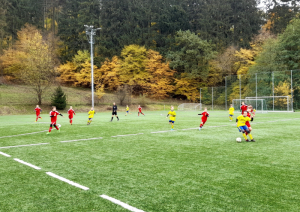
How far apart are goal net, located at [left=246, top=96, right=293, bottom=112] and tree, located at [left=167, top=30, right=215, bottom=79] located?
2228cm

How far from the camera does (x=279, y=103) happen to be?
115ft

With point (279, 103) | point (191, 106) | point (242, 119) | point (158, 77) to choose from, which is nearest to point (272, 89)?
point (279, 103)

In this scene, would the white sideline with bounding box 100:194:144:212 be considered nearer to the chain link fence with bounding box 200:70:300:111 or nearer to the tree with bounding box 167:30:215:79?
the chain link fence with bounding box 200:70:300:111

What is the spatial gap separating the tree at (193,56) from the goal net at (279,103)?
22.3 m

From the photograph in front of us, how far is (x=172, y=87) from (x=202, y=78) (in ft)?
23.0

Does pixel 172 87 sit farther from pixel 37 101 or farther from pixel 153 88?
pixel 37 101

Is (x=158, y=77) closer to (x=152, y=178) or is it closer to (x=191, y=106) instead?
(x=191, y=106)

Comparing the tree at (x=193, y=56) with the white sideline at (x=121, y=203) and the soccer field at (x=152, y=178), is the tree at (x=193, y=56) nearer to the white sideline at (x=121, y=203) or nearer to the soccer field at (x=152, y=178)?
the soccer field at (x=152, y=178)

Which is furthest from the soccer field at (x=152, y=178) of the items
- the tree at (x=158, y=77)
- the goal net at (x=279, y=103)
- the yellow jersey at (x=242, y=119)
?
the tree at (x=158, y=77)

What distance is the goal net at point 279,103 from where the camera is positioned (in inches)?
1363

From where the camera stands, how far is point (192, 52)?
5600cm

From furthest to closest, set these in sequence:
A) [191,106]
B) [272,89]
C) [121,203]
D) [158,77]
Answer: [158,77]
[191,106]
[272,89]
[121,203]

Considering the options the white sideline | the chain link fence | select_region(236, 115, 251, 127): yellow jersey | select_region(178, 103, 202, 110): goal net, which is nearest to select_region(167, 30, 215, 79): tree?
select_region(178, 103, 202, 110): goal net

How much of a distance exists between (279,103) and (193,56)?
2614 cm
